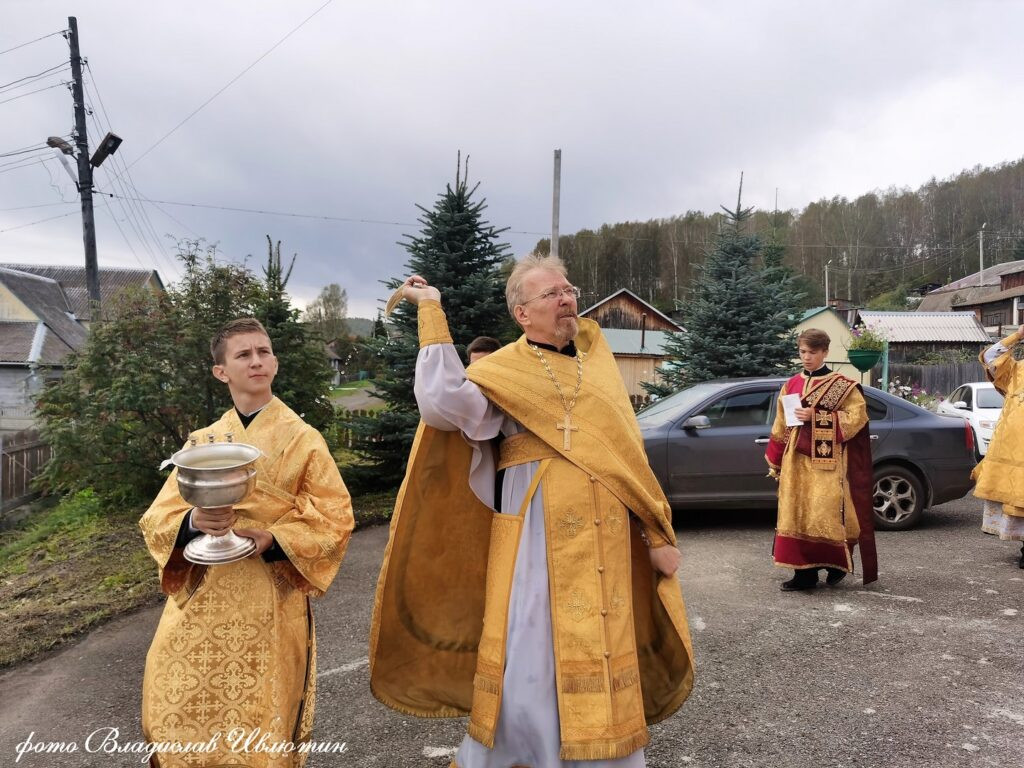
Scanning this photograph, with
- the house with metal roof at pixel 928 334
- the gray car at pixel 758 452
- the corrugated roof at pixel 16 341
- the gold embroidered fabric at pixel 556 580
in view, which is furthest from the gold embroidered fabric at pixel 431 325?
the house with metal roof at pixel 928 334

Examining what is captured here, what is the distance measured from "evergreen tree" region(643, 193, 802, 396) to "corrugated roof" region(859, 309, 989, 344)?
2741 cm

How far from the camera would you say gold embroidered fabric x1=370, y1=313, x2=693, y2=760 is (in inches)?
90.6

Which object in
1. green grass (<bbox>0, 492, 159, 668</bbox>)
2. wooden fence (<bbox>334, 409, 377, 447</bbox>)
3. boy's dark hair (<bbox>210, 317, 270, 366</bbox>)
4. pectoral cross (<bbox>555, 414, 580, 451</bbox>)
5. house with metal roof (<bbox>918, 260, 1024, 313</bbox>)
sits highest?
house with metal roof (<bbox>918, 260, 1024, 313</bbox>)

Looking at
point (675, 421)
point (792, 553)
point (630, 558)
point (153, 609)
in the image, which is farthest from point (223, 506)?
point (675, 421)

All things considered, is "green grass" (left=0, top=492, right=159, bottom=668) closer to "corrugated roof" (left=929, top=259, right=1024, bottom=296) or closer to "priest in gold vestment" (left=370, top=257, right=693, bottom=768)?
"priest in gold vestment" (left=370, top=257, right=693, bottom=768)

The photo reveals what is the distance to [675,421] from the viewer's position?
748 cm

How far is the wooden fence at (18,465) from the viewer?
35.4 ft

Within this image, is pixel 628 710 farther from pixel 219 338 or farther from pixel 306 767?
pixel 219 338

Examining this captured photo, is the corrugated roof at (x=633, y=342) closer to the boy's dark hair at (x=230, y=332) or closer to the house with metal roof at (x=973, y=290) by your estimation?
the boy's dark hair at (x=230, y=332)

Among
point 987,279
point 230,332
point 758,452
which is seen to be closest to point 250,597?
point 230,332

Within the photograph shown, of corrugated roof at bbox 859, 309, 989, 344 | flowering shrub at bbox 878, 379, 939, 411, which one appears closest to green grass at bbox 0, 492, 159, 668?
flowering shrub at bbox 878, 379, 939, 411

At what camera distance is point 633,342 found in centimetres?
3406

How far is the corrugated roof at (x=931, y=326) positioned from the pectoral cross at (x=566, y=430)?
40.0 m

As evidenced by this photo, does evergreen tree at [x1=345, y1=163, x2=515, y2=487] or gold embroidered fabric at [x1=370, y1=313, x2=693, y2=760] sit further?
evergreen tree at [x1=345, y1=163, x2=515, y2=487]
